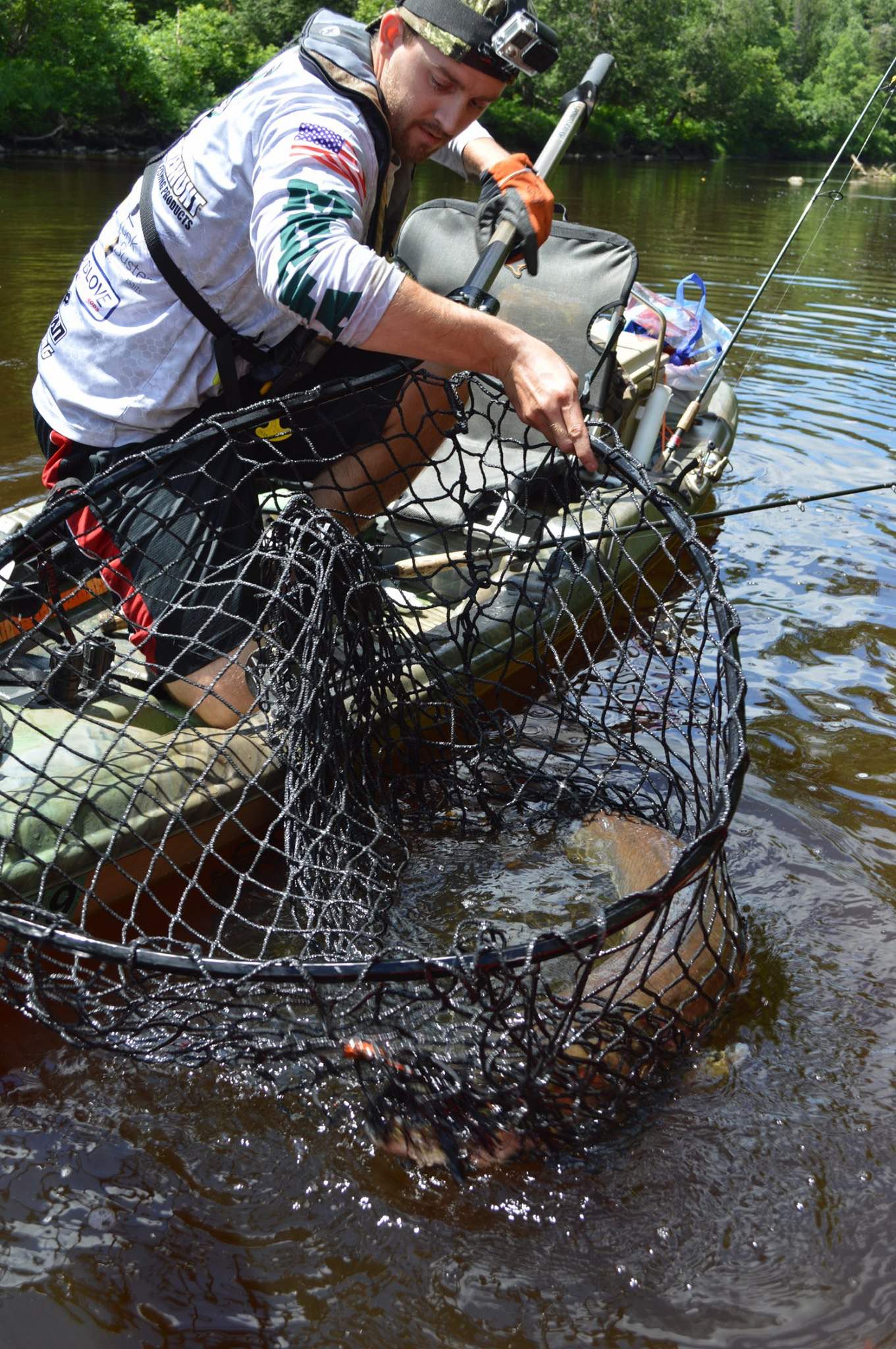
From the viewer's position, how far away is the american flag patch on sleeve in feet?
8.42

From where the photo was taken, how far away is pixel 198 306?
2.84 m

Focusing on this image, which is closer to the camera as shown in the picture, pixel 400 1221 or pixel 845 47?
pixel 400 1221

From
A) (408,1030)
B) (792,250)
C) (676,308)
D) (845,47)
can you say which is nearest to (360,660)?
(408,1030)

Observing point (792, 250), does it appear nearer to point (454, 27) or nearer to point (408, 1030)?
point (454, 27)

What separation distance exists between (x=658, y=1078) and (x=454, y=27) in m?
2.39

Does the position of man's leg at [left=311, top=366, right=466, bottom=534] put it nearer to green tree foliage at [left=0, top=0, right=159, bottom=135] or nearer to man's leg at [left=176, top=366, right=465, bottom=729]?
man's leg at [left=176, top=366, right=465, bottom=729]

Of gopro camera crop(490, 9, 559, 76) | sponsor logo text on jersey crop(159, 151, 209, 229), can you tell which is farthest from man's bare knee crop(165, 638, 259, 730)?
gopro camera crop(490, 9, 559, 76)

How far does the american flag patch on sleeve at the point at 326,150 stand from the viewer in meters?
2.57

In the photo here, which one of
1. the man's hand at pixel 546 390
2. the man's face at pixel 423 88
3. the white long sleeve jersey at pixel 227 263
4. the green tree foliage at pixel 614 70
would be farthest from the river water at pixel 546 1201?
the green tree foliage at pixel 614 70

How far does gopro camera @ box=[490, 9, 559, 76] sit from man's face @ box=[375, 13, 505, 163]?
0.07 m

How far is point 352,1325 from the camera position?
6.44ft

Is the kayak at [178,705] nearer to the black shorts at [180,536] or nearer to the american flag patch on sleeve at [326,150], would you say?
the black shorts at [180,536]

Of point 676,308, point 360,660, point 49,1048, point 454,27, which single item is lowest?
point 49,1048

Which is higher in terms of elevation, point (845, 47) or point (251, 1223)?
point (845, 47)
